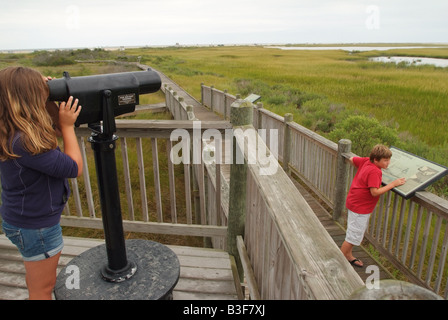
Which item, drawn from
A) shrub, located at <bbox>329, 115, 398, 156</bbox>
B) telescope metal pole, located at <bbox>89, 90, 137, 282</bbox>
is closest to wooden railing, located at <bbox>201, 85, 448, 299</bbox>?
shrub, located at <bbox>329, 115, 398, 156</bbox>

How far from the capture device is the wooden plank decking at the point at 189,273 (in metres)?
2.37

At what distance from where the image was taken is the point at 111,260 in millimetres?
1927

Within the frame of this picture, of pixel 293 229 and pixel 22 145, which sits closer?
pixel 293 229

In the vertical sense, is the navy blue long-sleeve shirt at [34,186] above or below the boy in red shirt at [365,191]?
above

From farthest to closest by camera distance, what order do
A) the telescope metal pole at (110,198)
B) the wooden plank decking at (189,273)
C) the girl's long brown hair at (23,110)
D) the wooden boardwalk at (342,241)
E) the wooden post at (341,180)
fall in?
the wooden post at (341,180) < the wooden boardwalk at (342,241) < the wooden plank decking at (189,273) < the telescope metal pole at (110,198) < the girl's long brown hair at (23,110)

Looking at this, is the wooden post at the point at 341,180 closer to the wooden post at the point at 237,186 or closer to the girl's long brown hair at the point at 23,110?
the wooden post at the point at 237,186

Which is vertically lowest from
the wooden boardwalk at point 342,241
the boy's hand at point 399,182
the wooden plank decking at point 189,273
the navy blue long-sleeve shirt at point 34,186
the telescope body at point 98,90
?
the wooden boardwalk at point 342,241

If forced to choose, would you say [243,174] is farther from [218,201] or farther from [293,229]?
[293,229]

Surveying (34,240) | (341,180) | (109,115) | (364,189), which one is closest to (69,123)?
(109,115)

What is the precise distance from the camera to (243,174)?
2.47 meters

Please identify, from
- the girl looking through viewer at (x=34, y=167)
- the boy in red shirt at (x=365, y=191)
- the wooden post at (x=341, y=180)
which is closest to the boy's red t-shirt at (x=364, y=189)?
the boy in red shirt at (x=365, y=191)

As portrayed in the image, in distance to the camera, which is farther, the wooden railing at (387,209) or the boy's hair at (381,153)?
the boy's hair at (381,153)

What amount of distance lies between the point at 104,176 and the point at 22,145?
42 cm
